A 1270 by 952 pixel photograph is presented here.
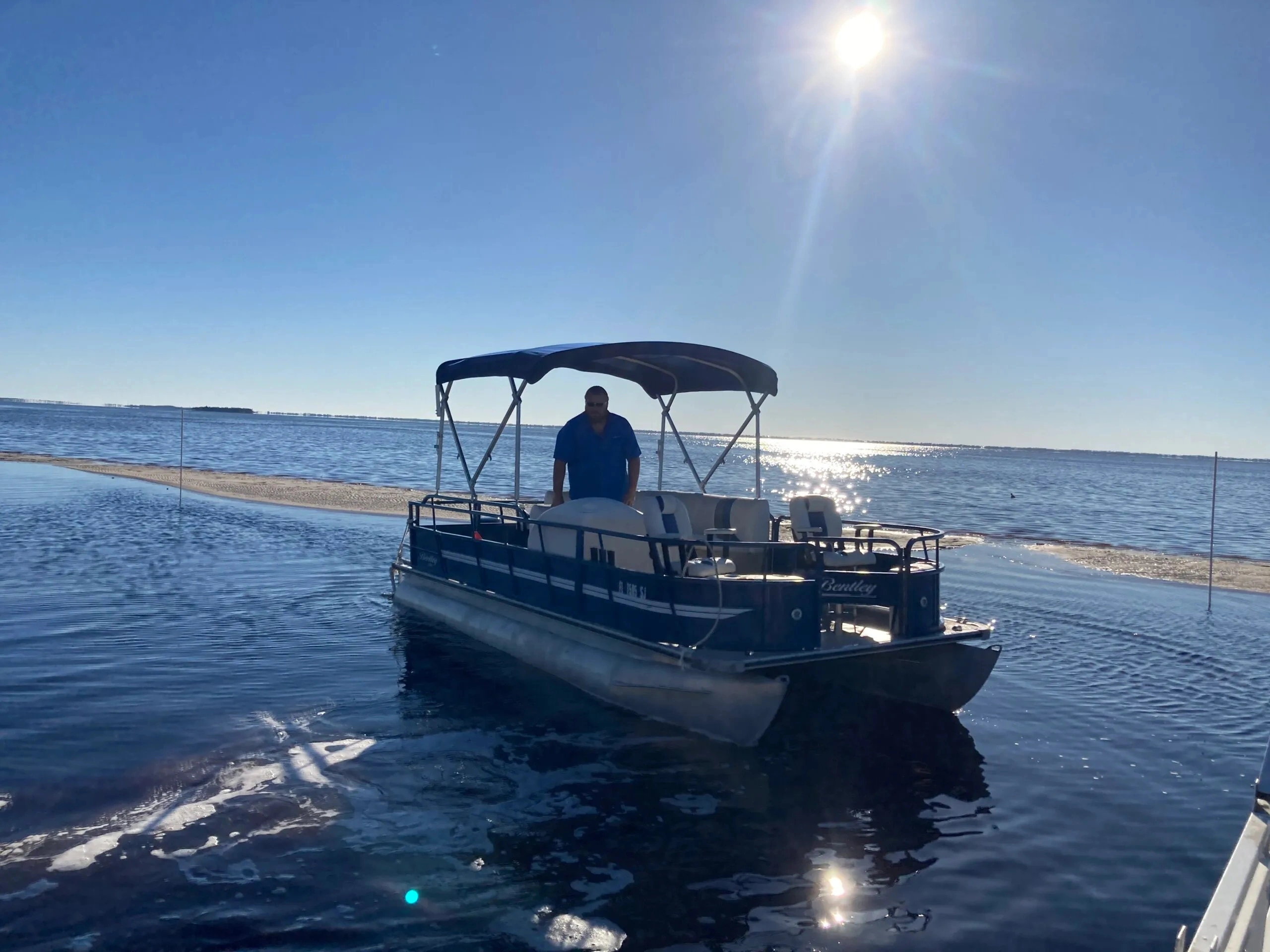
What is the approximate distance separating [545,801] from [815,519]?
405 cm

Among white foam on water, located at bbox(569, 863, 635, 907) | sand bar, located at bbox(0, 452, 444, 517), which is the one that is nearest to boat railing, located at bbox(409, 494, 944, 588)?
white foam on water, located at bbox(569, 863, 635, 907)

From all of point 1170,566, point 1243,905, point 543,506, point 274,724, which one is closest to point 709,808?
point 1243,905

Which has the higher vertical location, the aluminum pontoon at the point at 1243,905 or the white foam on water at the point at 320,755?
the aluminum pontoon at the point at 1243,905

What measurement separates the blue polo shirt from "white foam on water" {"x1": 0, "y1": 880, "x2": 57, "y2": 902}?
5825 mm

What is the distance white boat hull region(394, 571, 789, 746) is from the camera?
7.10 meters

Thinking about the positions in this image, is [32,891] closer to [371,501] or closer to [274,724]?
[274,724]

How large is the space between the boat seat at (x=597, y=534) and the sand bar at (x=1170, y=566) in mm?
13273

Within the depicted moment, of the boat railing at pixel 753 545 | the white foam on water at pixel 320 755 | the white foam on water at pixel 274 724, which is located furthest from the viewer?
the boat railing at pixel 753 545

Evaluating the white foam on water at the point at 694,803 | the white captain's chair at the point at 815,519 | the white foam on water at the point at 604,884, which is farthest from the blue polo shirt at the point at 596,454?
the white foam on water at the point at 604,884

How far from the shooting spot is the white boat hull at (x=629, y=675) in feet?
23.3

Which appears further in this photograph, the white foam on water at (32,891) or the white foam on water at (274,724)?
the white foam on water at (274,724)

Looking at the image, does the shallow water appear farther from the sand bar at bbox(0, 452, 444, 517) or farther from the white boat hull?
the sand bar at bbox(0, 452, 444, 517)

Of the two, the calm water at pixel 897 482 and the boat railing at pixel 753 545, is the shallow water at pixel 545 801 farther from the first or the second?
the calm water at pixel 897 482

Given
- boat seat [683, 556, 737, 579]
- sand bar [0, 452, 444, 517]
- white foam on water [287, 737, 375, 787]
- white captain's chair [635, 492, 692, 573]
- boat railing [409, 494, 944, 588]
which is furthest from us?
sand bar [0, 452, 444, 517]
